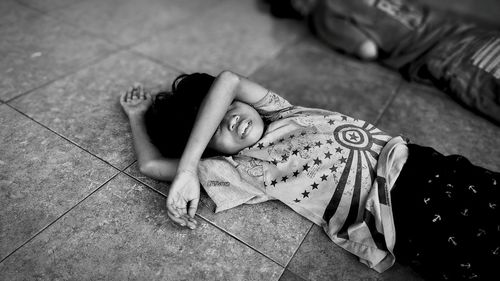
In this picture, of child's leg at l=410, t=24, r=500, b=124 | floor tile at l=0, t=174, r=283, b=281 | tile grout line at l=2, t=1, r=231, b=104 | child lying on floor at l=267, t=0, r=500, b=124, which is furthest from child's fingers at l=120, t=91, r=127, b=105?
child's leg at l=410, t=24, r=500, b=124

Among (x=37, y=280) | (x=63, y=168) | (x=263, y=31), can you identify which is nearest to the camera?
(x=37, y=280)

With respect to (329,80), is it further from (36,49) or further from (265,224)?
(36,49)

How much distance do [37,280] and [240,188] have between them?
0.74 metres

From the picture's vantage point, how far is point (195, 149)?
4.55 ft

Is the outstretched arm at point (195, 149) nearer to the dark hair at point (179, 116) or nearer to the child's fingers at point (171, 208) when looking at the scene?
the child's fingers at point (171, 208)

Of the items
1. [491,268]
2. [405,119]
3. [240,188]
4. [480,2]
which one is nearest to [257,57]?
[405,119]

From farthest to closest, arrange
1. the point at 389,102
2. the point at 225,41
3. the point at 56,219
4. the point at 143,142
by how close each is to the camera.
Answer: the point at 225,41 → the point at 389,102 → the point at 143,142 → the point at 56,219

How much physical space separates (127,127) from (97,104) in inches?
10.0

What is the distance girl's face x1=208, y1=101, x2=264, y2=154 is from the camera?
1.47 metres

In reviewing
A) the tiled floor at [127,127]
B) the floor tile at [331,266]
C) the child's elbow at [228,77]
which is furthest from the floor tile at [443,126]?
the child's elbow at [228,77]

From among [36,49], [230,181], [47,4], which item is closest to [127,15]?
[47,4]

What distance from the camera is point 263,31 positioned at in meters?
2.77

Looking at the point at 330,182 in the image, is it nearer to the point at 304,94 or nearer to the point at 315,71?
the point at 304,94

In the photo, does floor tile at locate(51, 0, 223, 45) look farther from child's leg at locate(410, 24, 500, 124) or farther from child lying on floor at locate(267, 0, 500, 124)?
child's leg at locate(410, 24, 500, 124)
